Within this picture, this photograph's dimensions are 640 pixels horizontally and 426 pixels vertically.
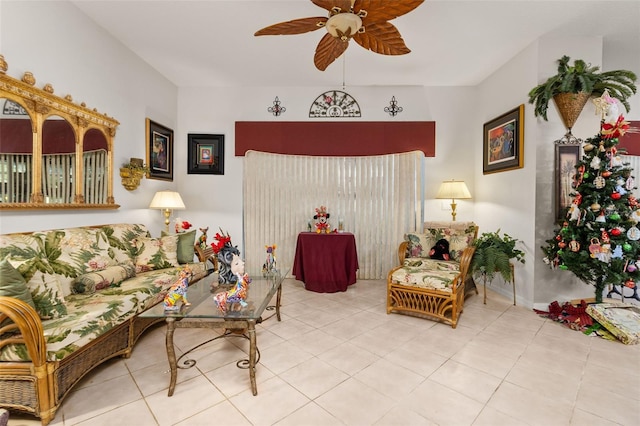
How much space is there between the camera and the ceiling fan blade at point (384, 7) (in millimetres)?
1841

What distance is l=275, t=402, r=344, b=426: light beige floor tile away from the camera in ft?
5.23

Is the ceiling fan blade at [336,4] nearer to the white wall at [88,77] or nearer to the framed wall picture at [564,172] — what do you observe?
the white wall at [88,77]

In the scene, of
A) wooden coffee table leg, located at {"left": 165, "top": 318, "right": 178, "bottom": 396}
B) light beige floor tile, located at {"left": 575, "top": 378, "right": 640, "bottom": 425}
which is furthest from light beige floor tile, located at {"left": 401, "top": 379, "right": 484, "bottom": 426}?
wooden coffee table leg, located at {"left": 165, "top": 318, "right": 178, "bottom": 396}

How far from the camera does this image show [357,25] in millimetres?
1952

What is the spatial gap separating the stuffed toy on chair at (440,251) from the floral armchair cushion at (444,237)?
0.05 m

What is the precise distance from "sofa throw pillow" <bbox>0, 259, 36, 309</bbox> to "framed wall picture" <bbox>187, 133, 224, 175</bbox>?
10.5 feet

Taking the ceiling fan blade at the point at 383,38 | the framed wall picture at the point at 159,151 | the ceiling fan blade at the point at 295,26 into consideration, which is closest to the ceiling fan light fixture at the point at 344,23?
Result: the ceiling fan blade at the point at 295,26

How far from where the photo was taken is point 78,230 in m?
2.66

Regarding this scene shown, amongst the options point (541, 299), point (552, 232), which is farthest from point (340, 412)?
point (552, 232)

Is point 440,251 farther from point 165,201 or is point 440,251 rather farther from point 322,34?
point 165,201

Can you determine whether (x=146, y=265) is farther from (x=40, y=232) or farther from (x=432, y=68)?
(x=432, y=68)

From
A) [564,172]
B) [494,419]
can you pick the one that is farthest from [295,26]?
[564,172]

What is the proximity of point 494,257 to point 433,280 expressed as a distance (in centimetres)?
85

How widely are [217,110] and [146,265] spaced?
283cm
